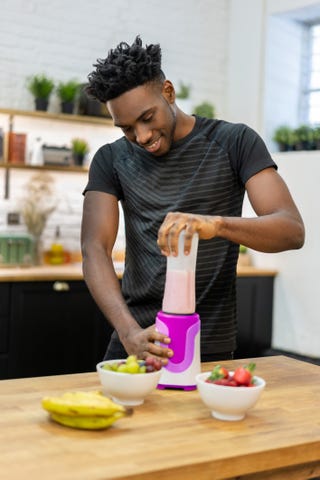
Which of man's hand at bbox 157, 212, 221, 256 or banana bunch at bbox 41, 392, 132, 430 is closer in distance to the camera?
banana bunch at bbox 41, 392, 132, 430

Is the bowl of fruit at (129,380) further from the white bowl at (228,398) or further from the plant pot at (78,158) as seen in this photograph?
the plant pot at (78,158)

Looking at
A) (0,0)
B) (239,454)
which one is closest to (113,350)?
(239,454)

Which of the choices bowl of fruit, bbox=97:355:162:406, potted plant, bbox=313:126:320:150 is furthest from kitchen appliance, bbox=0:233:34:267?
bowl of fruit, bbox=97:355:162:406

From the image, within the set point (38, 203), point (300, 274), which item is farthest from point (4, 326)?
point (300, 274)

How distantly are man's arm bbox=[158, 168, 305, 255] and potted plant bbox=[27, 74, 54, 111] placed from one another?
294 centimetres

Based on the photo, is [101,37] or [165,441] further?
[101,37]

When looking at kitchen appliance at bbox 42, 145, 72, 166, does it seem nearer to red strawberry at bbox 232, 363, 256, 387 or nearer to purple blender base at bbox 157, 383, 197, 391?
purple blender base at bbox 157, 383, 197, 391

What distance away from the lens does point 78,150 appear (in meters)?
4.96

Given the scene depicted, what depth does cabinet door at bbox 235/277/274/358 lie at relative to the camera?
5066 mm

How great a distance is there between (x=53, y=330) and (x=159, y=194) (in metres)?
2.29

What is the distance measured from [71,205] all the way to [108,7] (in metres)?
1.41

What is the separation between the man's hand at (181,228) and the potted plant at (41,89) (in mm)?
3284

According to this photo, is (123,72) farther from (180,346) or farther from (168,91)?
(180,346)

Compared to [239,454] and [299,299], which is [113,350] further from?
[299,299]
